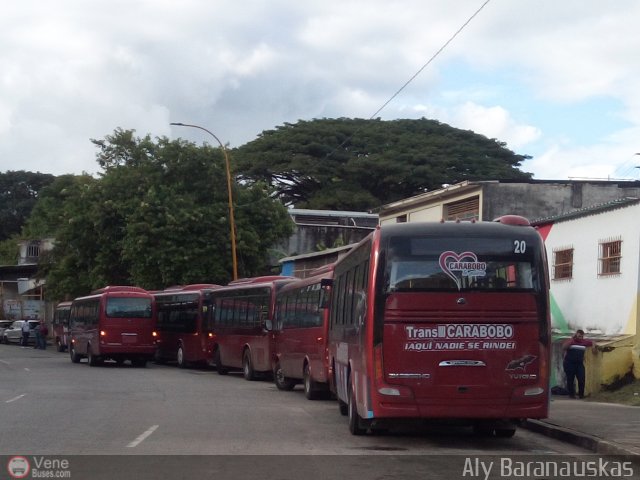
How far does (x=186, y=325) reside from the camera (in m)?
36.3

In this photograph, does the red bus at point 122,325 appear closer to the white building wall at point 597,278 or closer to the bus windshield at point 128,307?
the bus windshield at point 128,307

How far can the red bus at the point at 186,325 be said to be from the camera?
34.4 metres

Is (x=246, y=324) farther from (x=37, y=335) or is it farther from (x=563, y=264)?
(x=37, y=335)

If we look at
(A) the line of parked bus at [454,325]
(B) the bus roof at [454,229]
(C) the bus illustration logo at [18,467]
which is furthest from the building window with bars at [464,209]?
(C) the bus illustration logo at [18,467]

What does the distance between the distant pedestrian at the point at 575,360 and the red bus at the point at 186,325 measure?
15.0 meters

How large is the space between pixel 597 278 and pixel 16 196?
81.9 m

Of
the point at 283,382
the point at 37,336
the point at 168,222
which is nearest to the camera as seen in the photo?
the point at 283,382

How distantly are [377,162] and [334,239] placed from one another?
316 inches

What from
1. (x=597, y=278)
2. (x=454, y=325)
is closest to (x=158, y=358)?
(x=597, y=278)

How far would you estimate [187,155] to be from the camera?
42.6 meters

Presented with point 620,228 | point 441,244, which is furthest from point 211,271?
point 441,244

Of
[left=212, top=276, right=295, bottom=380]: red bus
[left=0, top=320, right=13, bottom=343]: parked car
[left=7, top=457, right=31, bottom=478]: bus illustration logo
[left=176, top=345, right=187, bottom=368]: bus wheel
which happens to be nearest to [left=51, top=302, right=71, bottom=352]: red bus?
[left=0, top=320, right=13, bottom=343]: parked car

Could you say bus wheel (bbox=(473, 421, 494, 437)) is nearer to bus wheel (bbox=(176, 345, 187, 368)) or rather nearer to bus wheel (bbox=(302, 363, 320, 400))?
bus wheel (bbox=(302, 363, 320, 400))

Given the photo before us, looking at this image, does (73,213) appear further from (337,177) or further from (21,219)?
(21,219)
